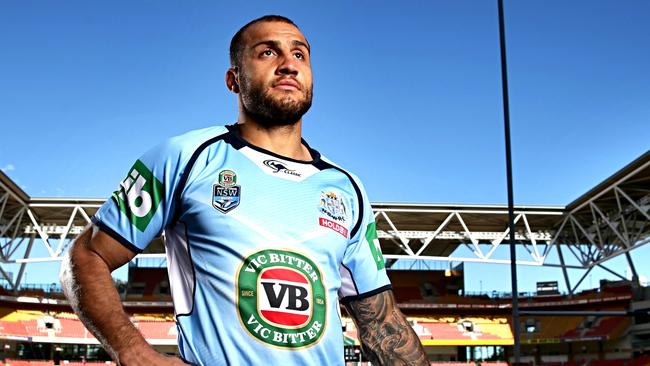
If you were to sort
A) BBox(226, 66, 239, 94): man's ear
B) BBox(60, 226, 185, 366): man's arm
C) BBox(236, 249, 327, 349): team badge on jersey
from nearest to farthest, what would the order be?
BBox(60, 226, 185, 366): man's arm → BBox(236, 249, 327, 349): team badge on jersey → BBox(226, 66, 239, 94): man's ear

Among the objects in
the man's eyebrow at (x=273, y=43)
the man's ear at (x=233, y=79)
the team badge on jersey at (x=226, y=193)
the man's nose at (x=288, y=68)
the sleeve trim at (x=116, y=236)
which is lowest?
the sleeve trim at (x=116, y=236)

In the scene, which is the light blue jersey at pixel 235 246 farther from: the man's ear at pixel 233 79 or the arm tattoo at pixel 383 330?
the arm tattoo at pixel 383 330

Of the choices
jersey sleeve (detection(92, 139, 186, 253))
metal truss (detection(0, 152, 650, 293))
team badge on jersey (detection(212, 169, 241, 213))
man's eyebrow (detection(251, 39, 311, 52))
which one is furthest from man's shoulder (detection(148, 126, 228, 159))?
metal truss (detection(0, 152, 650, 293))

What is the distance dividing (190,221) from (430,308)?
41509 millimetres

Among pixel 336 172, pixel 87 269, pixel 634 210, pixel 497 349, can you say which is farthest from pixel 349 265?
pixel 497 349

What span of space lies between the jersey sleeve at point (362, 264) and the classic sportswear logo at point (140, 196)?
2.39ft

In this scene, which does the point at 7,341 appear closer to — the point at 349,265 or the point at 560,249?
the point at 560,249

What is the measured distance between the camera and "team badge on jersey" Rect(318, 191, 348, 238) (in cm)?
215

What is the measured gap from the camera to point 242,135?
227cm

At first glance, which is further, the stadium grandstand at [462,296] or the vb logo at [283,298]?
the stadium grandstand at [462,296]

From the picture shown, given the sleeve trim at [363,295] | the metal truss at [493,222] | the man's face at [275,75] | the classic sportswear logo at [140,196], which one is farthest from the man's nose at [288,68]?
the metal truss at [493,222]

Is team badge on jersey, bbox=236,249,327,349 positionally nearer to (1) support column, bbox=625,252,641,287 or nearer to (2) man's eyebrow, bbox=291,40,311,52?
(2) man's eyebrow, bbox=291,40,311,52

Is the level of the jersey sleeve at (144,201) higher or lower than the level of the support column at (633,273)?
lower

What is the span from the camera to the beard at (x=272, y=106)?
7.21ft
